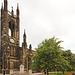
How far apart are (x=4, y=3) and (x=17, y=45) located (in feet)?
64.8

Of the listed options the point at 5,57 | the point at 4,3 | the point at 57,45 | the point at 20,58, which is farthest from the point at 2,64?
the point at 57,45

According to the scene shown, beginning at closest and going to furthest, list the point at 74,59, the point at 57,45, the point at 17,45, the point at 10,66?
the point at 57,45 < the point at 74,59 < the point at 10,66 < the point at 17,45

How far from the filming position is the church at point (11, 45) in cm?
5245

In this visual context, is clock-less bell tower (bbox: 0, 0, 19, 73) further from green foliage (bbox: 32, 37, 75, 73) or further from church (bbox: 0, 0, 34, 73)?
green foliage (bbox: 32, 37, 75, 73)

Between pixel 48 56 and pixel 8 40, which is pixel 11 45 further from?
pixel 48 56

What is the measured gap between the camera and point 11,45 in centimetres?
5850

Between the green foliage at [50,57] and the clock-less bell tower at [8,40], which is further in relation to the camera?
the clock-less bell tower at [8,40]

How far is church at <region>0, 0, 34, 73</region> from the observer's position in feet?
172

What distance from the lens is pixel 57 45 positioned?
29.0 metres

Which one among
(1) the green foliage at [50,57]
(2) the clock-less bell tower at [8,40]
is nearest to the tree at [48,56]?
(1) the green foliage at [50,57]

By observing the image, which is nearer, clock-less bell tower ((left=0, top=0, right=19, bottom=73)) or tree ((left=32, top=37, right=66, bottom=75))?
tree ((left=32, top=37, right=66, bottom=75))

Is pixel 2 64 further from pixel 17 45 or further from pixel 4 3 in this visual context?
pixel 4 3

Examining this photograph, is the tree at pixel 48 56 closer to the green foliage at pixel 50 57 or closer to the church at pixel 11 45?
the green foliage at pixel 50 57

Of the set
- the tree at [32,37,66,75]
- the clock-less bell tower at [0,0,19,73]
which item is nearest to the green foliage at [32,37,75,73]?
the tree at [32,37,66,75]
